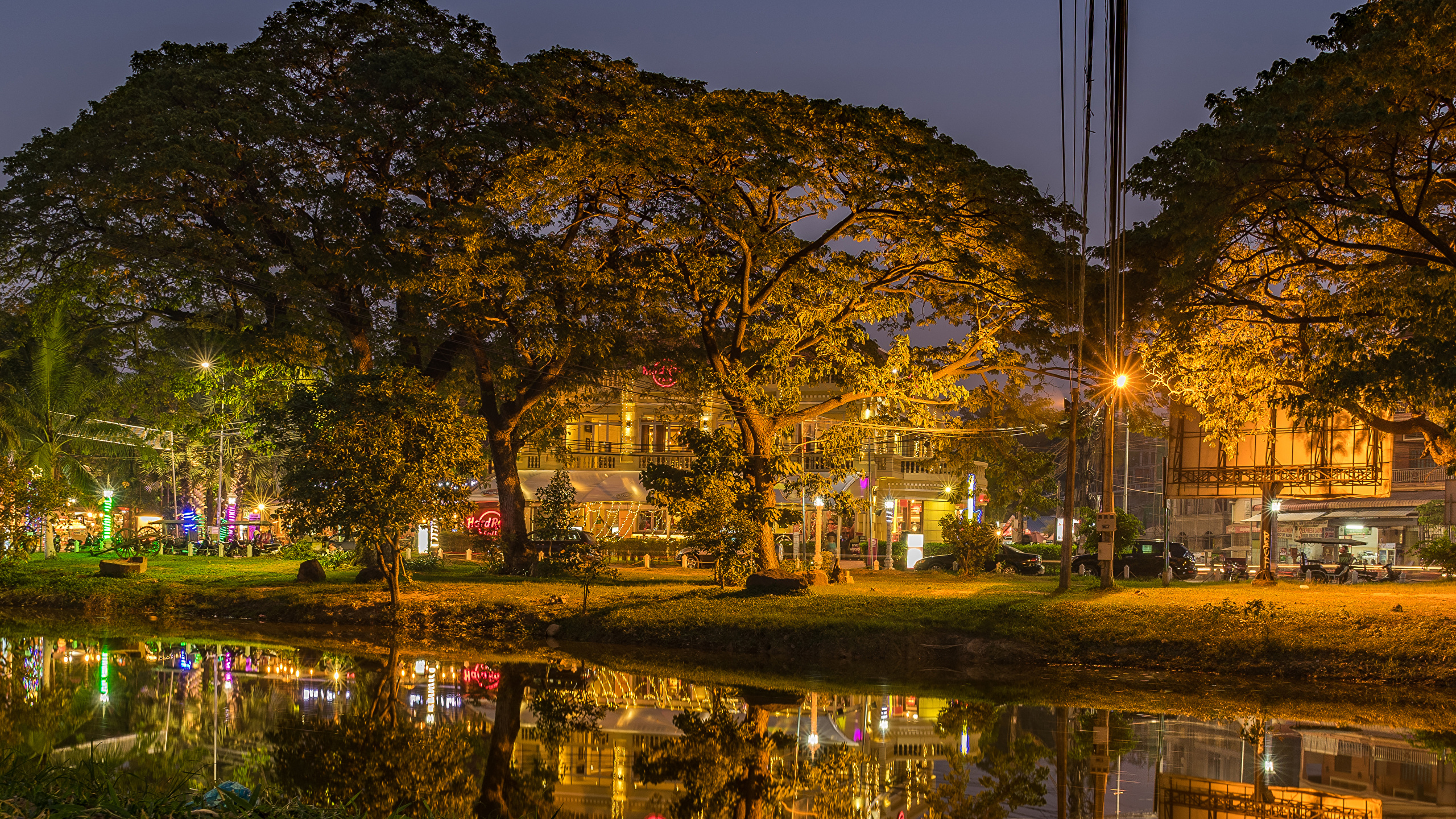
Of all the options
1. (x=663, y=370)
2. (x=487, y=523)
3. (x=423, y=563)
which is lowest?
Answer: (x=423, y=563)

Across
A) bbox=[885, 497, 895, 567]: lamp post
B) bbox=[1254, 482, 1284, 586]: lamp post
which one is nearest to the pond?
bbox=[1254, 482, 1284, 586]: lamp post

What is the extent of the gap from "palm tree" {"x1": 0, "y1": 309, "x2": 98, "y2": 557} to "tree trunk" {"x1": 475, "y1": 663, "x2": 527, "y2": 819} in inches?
1017

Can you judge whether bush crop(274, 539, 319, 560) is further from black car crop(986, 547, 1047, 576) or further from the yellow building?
black car crop(986, 547, 1047, 576)

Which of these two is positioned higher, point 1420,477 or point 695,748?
point 1420,477

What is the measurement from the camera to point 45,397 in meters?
36.8

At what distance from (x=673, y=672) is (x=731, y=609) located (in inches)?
173

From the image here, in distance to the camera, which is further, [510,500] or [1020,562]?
[1020,562]

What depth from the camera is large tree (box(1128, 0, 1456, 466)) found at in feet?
57.1

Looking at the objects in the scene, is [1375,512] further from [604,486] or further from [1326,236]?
[1326,236]

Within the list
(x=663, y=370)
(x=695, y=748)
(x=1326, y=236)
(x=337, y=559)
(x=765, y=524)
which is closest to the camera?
(x=695, y=748)

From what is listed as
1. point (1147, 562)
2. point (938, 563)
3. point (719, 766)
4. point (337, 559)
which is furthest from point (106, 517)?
point (719, 766)

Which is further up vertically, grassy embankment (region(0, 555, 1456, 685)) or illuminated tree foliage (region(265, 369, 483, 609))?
illuminated tree foliage (region(265, 369, 483, 609))

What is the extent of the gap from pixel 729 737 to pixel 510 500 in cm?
2060

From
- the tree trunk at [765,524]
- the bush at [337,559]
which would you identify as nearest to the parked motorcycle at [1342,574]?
the tree trunk at [765,524]
